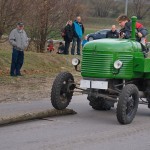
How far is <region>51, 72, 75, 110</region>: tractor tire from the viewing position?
1092cm

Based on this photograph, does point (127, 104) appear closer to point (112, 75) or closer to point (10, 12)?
point (112, 75)

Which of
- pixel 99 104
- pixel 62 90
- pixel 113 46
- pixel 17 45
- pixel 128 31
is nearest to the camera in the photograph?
pixel 113 46

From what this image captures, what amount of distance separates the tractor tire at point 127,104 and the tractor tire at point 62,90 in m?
1.41

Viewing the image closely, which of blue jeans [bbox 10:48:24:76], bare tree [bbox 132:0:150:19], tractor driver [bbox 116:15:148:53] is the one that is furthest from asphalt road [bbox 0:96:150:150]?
bare tree [bbox 132:0:150:19]

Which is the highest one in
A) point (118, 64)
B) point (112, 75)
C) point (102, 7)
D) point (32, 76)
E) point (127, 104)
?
point (102, 7)

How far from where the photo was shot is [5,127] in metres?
9.59

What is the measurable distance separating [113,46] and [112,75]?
1.97 ft

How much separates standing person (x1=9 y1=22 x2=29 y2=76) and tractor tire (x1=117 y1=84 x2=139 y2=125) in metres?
7.14

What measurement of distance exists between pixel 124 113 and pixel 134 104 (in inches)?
20.2

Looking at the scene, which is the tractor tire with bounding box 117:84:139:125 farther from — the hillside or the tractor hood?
the hillside

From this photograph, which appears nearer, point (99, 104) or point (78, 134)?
point (78, 134)

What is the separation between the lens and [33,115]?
10336mm

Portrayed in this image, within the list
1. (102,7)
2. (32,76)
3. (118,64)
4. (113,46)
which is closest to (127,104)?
(118,64)

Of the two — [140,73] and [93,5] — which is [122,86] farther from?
[93,5]
